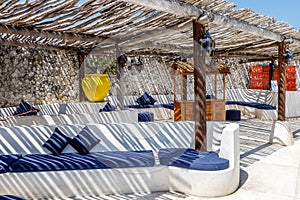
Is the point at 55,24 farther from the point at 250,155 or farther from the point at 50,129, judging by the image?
the point at 250,155

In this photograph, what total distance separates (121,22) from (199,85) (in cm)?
225

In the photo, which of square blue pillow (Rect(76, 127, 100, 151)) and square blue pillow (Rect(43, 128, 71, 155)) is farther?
square blue pillow (Rect(76, 127, 100, 151))

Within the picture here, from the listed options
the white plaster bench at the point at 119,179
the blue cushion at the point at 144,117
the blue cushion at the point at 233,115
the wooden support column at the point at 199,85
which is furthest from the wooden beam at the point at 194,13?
the blue cushion at the point at 233,115

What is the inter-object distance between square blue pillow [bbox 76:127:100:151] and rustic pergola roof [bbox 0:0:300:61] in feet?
6.61

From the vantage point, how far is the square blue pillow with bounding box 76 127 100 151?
15.4 feet

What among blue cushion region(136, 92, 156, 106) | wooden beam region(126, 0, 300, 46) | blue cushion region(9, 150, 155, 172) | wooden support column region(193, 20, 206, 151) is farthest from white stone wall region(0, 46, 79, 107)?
wooden beam region(126, 0, 300, 46)

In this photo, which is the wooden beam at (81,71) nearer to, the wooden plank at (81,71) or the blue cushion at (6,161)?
the wooden plank at (81,71)

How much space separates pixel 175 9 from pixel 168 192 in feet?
8.17

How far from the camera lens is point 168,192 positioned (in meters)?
4.04

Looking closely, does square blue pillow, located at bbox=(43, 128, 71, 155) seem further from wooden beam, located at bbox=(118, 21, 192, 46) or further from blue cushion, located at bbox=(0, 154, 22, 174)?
wooden beam, located at bbox=(118, 21, 192, 46)

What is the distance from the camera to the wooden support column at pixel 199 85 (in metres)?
4.58

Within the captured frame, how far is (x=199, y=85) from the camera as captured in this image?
15.3ft

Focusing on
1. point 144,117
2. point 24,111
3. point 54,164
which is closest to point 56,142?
point 54,164

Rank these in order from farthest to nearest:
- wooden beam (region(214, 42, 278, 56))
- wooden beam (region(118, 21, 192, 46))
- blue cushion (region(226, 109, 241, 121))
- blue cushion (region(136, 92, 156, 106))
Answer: blue cushion (region(136, 92, 156, 106))
blue cushion (region(226, 109, 241, 121))
wooden beam (region(214, 42, 278, 56))
wooden beam (region(118, 21, 192, 46))
